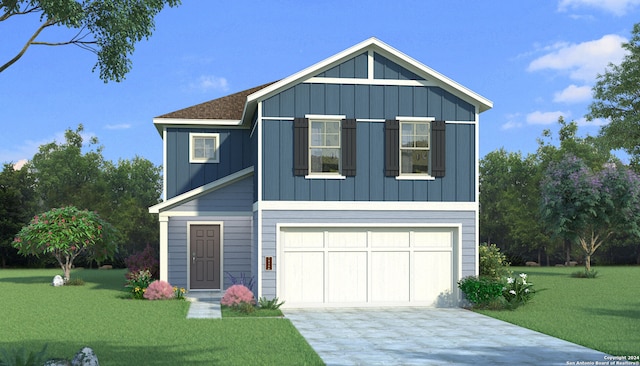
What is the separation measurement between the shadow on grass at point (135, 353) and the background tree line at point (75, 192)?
34802 mm

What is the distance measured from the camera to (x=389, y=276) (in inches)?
749

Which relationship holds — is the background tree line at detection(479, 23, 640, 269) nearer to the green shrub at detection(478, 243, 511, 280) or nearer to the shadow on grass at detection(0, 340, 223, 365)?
the green shrub at detection(478, 243, 511, 280)

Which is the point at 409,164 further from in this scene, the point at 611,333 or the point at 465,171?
the point at 611,333

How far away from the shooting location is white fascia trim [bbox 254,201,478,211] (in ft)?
60.4

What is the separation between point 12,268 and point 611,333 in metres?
39.5

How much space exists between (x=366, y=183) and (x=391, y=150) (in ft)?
3.56

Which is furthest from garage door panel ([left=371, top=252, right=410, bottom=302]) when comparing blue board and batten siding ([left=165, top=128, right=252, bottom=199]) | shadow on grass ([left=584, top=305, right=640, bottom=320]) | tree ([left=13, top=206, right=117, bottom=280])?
tree ([left=13, top=206, right=117, bottom=280])

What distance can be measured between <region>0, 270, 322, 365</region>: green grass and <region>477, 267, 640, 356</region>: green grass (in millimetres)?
5066

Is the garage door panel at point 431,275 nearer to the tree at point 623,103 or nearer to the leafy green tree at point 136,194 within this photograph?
the tree at point 623,103

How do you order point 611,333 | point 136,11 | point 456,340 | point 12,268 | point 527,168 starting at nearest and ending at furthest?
point 456,340, point 611,333, point 136,11, point 12,268, point 527,168

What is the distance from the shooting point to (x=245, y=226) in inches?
899

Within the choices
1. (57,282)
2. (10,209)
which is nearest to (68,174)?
(10,209)

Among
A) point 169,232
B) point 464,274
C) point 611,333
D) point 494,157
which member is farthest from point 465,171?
point 494,157

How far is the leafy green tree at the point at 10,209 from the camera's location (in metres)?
44.8
